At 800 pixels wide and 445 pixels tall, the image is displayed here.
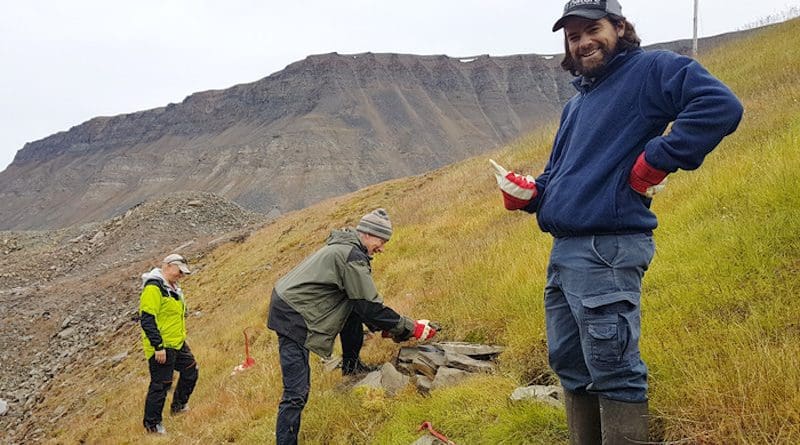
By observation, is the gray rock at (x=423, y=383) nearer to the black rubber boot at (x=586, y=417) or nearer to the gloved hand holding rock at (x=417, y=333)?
the gloved hand holding rock at (x=417, y=333)

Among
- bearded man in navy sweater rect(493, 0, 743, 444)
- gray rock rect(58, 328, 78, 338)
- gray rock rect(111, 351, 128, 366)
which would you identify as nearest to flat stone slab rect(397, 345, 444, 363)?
bearded man in navy sweater rect(493, 0, 743, 444)

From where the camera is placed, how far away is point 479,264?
6.07 meters

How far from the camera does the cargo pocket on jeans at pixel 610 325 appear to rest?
7.16 ft

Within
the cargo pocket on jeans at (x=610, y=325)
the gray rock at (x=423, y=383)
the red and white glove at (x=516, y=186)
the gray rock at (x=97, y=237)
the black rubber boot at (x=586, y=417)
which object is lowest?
the gray rock at (x=97, y=237)

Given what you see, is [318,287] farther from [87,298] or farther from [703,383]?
[87,298]

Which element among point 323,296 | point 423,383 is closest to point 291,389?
point 323,296

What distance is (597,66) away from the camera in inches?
94.1

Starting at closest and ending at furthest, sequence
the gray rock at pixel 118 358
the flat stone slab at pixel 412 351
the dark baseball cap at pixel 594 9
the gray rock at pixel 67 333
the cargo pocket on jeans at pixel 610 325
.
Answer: the cargo pocket on jeans at pixel 610 325
the dark baseball cap at pixel 594 9
the flat stone slab at pixel 412 351
the gray rock at pixel 118 358
the gray rock at pixel 67 333

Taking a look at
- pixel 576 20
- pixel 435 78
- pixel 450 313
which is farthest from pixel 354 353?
pixel 435 78

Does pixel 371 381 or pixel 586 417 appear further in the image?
pixel 371 381

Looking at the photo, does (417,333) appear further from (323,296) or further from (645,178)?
(645,178)

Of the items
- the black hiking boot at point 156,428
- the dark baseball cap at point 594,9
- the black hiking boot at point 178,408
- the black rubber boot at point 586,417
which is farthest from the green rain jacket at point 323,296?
the black hiking boot at point 178,408

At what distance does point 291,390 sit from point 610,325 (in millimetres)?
2903

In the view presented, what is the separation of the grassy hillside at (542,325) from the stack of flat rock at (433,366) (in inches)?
7.0
